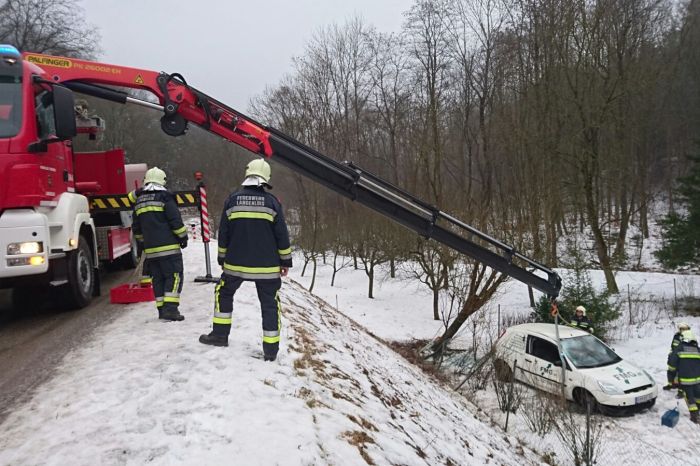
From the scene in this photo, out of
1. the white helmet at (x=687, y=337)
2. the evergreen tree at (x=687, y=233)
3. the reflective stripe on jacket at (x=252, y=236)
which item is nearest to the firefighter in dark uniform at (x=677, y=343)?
the white helmet at (x=687, y=337)

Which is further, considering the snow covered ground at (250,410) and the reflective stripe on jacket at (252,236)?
the reflective stripe on jacket at (252,236)

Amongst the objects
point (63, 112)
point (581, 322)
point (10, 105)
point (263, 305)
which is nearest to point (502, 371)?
point (581, 322)

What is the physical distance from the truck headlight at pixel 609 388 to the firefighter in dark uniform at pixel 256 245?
7.94 m

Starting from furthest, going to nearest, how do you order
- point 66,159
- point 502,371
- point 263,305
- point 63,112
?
point 502,371 → point 66,159 → point 63,112 → point 263,305

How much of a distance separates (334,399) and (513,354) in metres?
8.14

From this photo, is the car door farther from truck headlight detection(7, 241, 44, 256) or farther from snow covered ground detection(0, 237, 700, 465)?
truck headlight detection(7, 241, 44, 256)

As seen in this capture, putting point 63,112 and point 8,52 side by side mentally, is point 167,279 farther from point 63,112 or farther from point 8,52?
point 8,52

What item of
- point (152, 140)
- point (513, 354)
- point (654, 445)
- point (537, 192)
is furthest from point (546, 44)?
point (152, 140)

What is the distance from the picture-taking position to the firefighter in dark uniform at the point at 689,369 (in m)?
9.29

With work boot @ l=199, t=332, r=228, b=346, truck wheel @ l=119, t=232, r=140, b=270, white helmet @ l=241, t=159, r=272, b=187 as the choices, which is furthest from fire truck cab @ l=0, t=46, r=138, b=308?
truck wheel @ l=119, t=232, r=140, b=270

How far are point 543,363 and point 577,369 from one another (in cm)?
82

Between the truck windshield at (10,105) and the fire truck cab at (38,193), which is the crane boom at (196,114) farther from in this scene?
the truck windshield at (10,105)

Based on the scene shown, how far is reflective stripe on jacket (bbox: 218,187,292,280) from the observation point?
175 inches

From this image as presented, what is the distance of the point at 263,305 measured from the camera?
15.0ft
